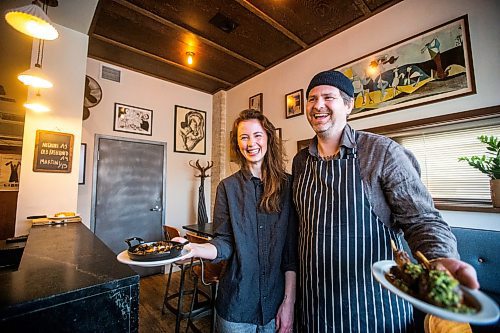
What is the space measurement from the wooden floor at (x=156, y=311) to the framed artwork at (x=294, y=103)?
8.61 ft

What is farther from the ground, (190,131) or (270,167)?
(190,131)

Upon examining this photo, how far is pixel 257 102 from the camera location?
3588 mm

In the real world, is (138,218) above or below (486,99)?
below

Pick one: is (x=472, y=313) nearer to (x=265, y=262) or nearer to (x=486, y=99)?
(x=265, y=262)

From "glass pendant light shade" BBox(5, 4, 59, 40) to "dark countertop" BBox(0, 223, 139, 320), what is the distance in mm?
1313

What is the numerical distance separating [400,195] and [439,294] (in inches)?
14.9

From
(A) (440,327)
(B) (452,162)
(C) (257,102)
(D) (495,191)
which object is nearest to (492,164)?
(D) (495,191)

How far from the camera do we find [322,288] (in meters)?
0.87

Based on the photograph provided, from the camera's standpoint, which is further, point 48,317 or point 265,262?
point 265,262

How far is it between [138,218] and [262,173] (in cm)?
297

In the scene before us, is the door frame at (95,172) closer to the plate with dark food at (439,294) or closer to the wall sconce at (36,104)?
the wall sconce at (36,104)

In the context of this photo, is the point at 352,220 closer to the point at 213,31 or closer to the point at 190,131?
the point at 213,31

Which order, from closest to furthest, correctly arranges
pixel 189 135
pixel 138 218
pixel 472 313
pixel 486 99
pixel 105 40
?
pixel 472 313 < pixel 486 99 < pixel 105 40 < pixel 138 218 < pixel 189 135

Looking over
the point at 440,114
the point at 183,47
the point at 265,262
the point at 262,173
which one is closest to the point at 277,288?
the point at 265,262
